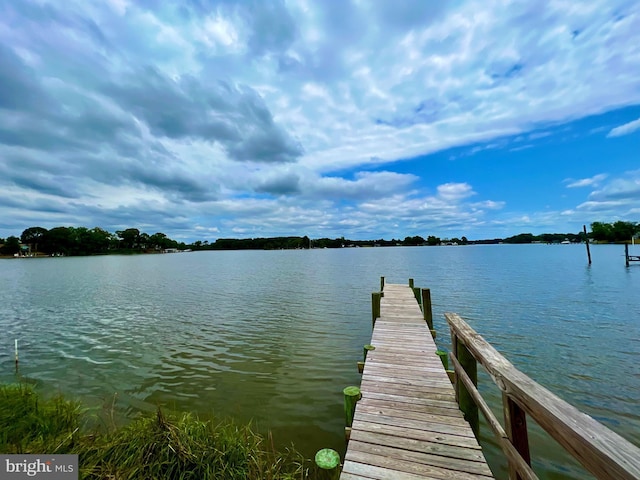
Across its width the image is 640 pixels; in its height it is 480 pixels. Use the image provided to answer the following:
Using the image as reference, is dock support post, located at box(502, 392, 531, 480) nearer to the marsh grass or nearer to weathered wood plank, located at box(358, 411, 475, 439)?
weathered wood plank, located at box(358, 411, 475, 439)

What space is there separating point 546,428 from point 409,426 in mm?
2376

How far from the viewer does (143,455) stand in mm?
3738

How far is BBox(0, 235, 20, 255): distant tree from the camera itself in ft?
318

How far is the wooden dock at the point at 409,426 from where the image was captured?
314 cm

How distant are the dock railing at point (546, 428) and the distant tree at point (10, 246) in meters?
140

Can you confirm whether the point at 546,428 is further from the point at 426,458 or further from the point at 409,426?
the point at 409,426

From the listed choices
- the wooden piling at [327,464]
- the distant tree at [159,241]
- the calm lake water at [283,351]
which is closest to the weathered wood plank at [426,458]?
the wooden piling at [327,464]

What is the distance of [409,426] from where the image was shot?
3877 mm

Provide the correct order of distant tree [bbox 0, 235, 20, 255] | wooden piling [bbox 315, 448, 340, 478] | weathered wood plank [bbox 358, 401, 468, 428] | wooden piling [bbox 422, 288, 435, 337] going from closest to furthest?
wooden piling [bbox 315, 448, 340, 478]
weathered wood plank [bbox 358, 401, 468, 428]
wooden piling [bbox 422, 288, 435, 337]
distant tree [bbox 0, 235, 20, 255]

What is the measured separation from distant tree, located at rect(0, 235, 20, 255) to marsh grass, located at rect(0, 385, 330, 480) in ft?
442

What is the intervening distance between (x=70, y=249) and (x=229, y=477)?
136 meters

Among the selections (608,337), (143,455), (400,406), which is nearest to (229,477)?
(143,455)

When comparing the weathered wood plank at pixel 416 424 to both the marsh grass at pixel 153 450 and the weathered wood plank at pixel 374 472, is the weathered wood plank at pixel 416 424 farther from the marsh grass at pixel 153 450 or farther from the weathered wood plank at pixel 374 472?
the marsh grass at pixel 153 450

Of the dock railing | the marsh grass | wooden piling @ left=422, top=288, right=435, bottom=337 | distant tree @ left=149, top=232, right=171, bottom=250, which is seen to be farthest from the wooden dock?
distant tree @ left=149, top=232, right=171, bottom=250
